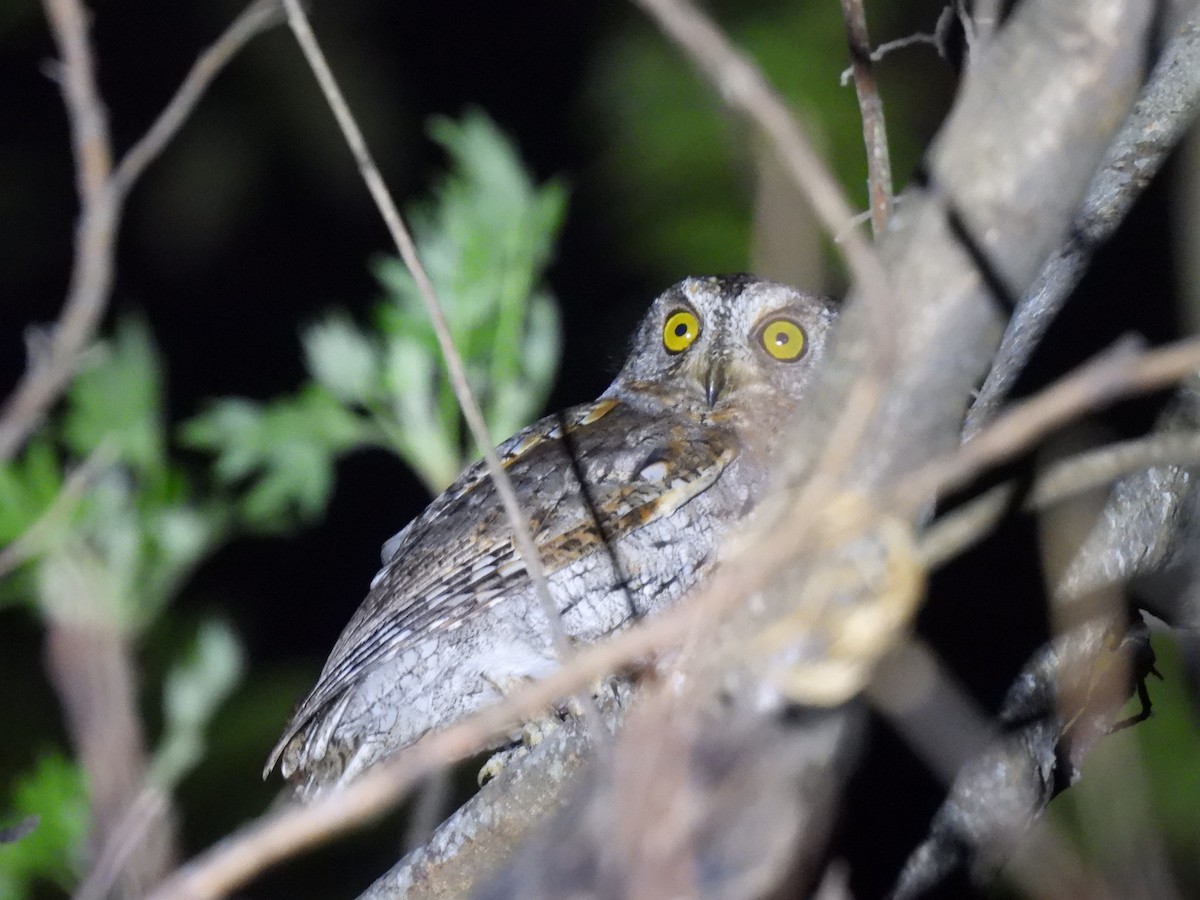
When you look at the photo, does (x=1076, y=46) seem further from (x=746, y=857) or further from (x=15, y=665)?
(x=15, y=665)

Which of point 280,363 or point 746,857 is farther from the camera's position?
point 280,363

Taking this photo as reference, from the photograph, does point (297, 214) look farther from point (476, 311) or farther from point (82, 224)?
point (82, 224)

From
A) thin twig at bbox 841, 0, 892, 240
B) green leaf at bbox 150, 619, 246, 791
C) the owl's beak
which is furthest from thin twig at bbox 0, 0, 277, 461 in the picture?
the owl's beak

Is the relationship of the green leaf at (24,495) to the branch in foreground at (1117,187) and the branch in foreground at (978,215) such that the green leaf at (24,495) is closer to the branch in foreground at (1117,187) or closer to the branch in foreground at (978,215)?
the branch in foreground at (978,215)

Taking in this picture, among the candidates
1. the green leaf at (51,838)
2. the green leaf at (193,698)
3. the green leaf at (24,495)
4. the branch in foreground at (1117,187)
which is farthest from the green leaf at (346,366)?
the branch in foreground at (1117,187)

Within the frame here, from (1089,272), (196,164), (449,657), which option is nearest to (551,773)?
(449,657)

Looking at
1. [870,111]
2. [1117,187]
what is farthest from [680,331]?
[870,111]
